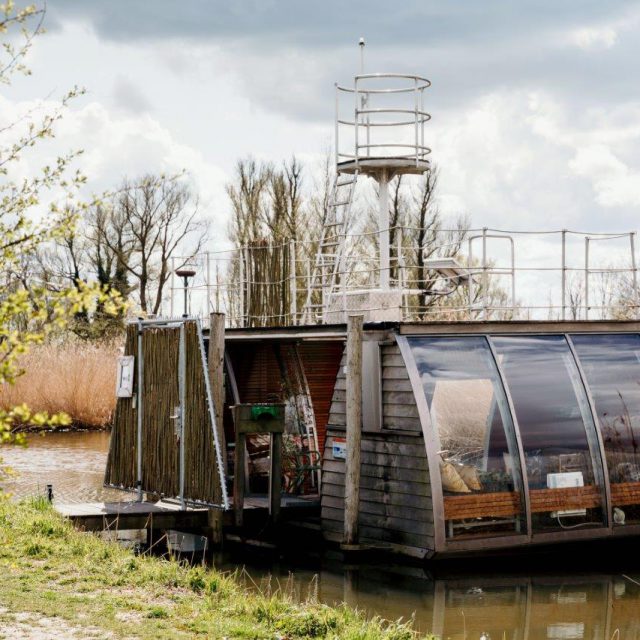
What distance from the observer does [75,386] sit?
2712 centimetres

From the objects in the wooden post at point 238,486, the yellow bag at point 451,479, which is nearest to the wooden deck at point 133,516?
the wooden post at point 238,486

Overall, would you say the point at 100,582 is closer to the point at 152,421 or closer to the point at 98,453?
the point at 152,421

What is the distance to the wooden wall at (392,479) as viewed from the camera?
11922 mm

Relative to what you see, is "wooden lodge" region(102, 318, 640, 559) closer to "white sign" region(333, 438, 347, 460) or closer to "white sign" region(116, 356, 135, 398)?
"white sign" region(333, 438, 347, 460)

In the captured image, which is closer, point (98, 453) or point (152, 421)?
point (152, 421)

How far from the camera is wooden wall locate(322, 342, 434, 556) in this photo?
11.9 metres

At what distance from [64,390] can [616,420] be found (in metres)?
17.2

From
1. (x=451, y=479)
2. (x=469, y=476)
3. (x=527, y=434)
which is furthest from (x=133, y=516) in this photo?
(x=527, y=434)

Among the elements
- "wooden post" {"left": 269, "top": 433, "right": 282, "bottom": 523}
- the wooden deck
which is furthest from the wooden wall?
the wooden deck

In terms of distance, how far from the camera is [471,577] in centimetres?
1182

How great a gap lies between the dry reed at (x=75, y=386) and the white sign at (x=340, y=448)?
14815mm

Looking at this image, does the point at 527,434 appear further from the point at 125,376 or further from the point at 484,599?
the point at 125,376

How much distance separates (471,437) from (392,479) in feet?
3.49

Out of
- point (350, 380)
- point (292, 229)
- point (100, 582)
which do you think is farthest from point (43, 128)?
point (292, 229)
